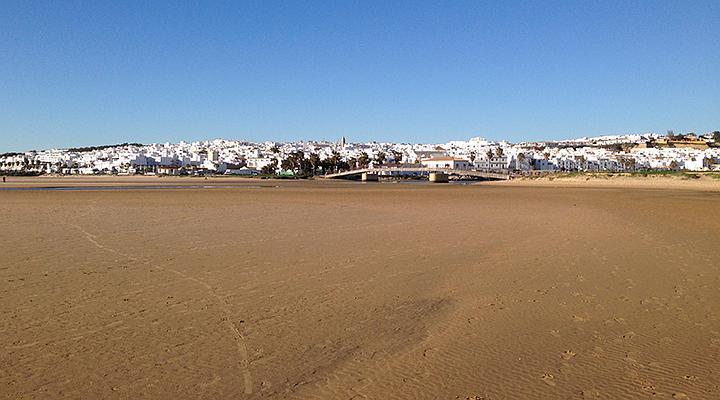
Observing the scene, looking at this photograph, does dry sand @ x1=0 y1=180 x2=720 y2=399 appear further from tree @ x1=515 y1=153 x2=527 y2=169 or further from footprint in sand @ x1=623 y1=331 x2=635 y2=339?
tree @ x1=515 y1=153 x2=527 y2=169

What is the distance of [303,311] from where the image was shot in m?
5.64

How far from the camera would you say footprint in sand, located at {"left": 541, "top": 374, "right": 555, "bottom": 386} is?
377 centimetres

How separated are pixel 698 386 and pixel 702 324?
171 cm

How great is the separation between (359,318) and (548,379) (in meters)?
2.01

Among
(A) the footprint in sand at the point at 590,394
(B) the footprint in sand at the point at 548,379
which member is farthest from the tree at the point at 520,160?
(A) the footprint in sand at the point at 590,394

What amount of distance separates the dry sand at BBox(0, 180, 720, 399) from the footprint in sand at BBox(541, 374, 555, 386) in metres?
0.02

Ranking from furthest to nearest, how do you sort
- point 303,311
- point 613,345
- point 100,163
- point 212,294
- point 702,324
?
point 100,163, point 212,294, point 303,311, point 702,324, point 613,345

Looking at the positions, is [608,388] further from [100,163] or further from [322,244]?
[100,163]

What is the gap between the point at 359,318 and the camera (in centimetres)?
538

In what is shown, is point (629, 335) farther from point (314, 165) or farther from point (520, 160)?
point (520, 160)

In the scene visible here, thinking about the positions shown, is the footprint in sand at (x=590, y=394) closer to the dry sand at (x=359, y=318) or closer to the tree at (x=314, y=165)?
the dry sand at (x=359, y=318)

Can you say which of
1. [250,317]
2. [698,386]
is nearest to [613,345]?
[698,386]

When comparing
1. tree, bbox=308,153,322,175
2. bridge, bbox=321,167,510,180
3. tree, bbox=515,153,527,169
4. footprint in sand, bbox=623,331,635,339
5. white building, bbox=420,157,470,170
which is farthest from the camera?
tree, bbox=515,153,527,169

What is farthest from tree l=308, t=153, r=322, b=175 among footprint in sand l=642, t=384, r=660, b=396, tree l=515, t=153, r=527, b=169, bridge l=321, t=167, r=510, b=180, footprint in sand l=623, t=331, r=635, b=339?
footprint in sand l=642, t=384, r=660, b=396
